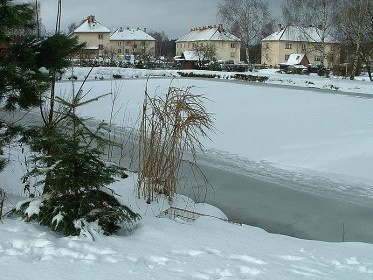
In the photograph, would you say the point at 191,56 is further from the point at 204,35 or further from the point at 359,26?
the point at 359,26

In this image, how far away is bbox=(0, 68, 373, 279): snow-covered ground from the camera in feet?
10.5

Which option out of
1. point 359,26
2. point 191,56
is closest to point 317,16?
point 359,26

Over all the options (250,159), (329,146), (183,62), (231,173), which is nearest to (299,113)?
(329,146)

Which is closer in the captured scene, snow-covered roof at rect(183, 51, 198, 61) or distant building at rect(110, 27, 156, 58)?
snow-covered roof at rect(183, 51, 198, 61)

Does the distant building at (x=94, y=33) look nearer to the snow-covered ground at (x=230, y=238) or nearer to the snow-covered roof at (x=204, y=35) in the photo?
the snow-covered roof at (x=204, y=35)

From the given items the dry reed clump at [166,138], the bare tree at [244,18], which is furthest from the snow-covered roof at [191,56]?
the dry reed clump at [166,138]

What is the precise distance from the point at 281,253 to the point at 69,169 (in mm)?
1730

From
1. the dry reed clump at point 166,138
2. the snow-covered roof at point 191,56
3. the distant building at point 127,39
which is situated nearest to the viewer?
the dry reed clump at point 166,138

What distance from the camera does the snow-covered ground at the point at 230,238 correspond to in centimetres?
319

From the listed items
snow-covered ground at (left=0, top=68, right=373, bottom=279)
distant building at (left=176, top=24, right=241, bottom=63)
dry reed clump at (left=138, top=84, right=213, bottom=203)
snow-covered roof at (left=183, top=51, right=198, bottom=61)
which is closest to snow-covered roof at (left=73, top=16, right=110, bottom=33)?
distant building at (left=176, top=24, right=241, bottom=63)

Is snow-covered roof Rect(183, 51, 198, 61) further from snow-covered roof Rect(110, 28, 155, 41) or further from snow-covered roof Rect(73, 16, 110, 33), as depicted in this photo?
snow-covered roof Rect(110, 28, 155, 41)

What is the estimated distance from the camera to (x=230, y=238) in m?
4.05

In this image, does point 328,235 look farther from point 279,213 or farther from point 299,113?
point 299,113

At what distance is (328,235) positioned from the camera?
209 inches
